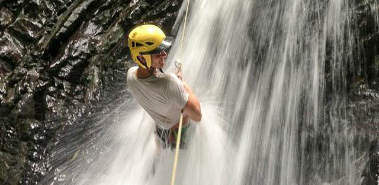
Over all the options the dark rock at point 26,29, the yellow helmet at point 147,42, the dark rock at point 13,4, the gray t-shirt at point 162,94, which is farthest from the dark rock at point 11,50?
the yellow helmet at point 147,42

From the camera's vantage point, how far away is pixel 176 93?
3.46 metres

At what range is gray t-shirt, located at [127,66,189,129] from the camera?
3.43m

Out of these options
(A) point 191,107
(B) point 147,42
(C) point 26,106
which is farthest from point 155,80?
(C) point 26,106

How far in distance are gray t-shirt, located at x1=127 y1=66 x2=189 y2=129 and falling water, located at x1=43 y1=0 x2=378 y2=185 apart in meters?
0.70

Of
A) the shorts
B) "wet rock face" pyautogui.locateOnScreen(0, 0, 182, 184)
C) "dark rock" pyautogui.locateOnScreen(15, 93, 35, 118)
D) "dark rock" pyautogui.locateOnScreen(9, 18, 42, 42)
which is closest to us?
the shorts

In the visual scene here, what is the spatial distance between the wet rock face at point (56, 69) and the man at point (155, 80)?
9.73 feet

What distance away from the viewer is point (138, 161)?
512 centimetres

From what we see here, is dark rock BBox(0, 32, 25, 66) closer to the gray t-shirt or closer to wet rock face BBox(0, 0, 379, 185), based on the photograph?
wet rock face BBox(0, 0, 379, 185)

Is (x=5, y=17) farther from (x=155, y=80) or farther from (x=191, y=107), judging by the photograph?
(x=191, y=107)

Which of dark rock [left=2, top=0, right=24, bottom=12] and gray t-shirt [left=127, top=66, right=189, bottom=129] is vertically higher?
dark rock [left=2, top=0, right=24, bottom=12]

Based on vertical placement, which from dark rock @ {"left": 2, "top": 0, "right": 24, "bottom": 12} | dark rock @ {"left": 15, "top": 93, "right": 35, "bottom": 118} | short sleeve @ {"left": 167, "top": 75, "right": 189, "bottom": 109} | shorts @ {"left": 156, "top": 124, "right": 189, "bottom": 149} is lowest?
dark rock @ {"left": 15, "top": 93, "right": 35, "bottom": 118}

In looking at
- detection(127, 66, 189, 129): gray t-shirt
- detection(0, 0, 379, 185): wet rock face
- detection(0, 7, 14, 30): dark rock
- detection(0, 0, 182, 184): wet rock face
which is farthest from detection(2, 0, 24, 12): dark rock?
detection(127, 66, 189, 129): gray t-shirt

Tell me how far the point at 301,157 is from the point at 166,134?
186 cm

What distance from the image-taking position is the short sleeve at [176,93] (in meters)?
3.42
